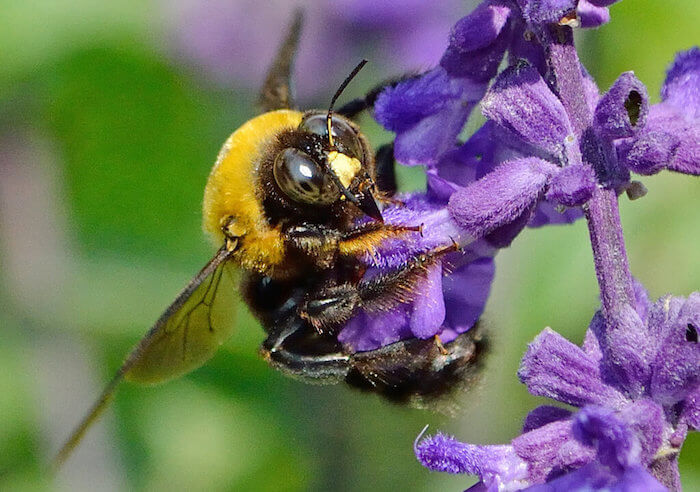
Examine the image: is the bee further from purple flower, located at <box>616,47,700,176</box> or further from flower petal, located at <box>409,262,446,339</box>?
purple flower, located at <box>616,47,700,176</box>

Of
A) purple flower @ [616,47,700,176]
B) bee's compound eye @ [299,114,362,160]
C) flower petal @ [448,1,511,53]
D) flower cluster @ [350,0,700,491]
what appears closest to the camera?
flower cluster @ [350,0,700,491]

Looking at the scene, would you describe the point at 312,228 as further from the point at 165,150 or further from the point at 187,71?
the point at 187,71

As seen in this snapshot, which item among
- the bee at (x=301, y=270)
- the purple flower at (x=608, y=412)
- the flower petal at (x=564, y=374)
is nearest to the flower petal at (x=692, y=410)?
the purple flower at (x=608, y=412)

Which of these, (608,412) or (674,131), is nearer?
(608,412)

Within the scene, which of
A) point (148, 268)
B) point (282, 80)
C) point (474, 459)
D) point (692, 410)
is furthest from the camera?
point (148, 268)

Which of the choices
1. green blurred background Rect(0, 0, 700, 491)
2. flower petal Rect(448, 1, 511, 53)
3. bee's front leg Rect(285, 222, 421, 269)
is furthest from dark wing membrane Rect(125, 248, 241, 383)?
green blurred background Rect(0, 0, 700, 491)

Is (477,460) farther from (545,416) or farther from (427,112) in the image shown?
(427,112)

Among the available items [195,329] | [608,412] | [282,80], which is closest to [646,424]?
[608,412]

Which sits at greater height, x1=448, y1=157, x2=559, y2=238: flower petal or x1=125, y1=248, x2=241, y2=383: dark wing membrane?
x1=448, y1=157, x2=559, y2=238: flower petal
